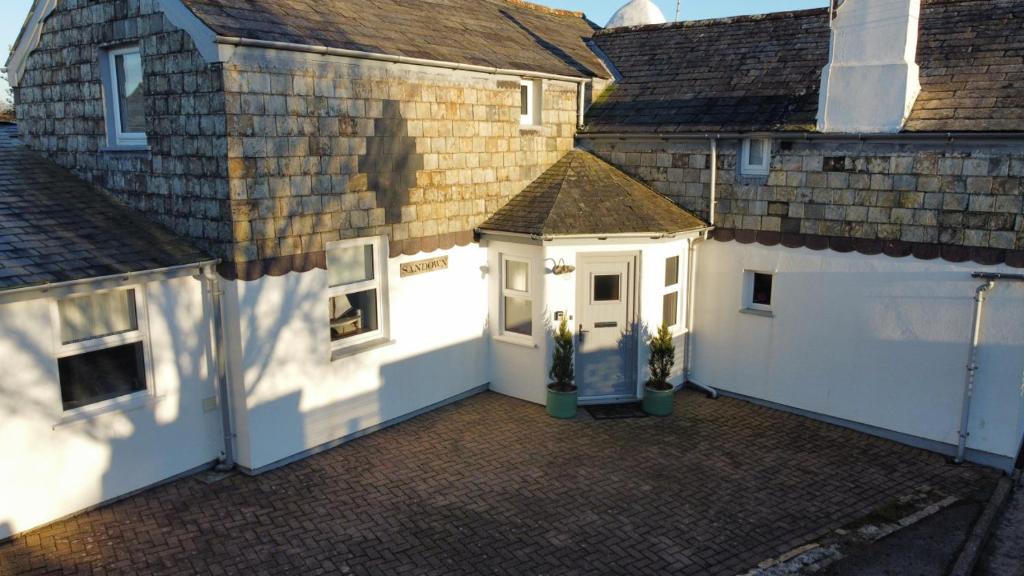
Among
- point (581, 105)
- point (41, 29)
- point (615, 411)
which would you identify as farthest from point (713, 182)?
point (41, 29)

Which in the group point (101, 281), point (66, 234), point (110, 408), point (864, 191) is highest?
point (864, 191)

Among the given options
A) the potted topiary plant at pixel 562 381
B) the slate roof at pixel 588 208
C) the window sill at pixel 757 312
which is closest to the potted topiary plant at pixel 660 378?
the potted topiary plant at pixel 562 381

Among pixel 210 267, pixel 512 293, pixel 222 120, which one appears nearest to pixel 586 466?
pixel 512 293

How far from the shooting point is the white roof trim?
8523mm

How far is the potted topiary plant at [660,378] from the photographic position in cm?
1153

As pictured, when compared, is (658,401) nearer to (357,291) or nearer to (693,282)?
(693,282)

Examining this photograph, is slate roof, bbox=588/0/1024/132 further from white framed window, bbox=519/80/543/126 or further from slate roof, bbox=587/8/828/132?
white framed window, bbox=519/80/543/126

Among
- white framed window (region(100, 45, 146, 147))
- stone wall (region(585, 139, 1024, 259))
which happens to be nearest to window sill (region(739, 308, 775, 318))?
stone wall (region(585, 139, 1024, 259))

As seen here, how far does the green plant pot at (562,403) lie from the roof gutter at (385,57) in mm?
5011

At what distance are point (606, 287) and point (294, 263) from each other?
486 cm

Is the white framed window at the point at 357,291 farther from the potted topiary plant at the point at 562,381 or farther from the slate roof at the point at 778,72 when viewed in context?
the slate roof at the point at 778,72

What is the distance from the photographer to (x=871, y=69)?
1046 cm

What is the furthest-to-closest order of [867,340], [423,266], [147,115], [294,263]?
[423,266]
[867,340]
[147,115]
[294,263]

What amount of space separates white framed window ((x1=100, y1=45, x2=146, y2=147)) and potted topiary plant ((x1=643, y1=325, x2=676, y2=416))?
25.9ft
